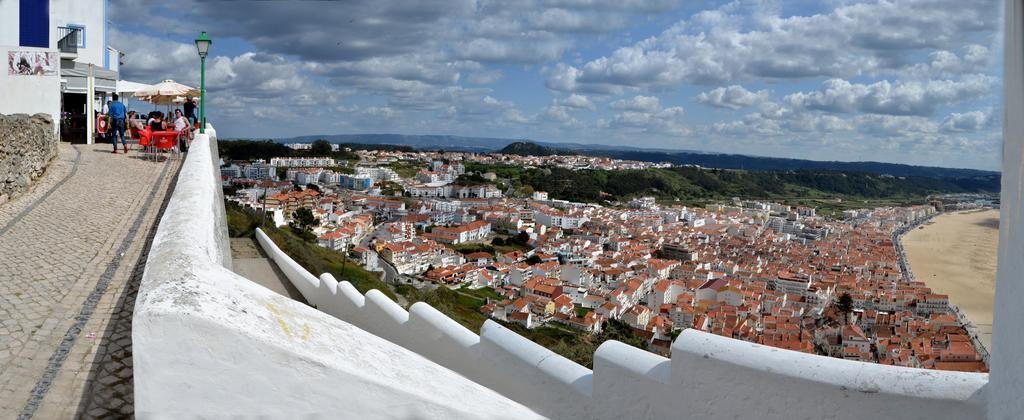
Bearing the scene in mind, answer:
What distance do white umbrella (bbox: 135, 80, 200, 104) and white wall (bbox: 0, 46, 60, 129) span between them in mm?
4094

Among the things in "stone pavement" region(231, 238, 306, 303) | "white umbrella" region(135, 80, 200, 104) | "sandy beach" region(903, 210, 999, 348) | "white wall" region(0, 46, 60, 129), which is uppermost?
"white umbrella" region(135, 80, 200, 104)

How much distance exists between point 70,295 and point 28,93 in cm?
1179

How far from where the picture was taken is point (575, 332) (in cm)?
2316

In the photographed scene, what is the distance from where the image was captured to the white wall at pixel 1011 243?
2395 millimetres

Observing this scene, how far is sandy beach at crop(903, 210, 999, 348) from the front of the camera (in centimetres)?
1906

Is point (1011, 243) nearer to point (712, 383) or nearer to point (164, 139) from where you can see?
point (712, 383)

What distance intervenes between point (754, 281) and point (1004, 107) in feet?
102

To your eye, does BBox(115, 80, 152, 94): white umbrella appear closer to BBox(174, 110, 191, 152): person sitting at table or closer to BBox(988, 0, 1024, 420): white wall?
BBox(174, 110, 191, 152): person sitting at table

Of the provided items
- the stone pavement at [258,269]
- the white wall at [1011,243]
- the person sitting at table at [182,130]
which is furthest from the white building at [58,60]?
the white wall at [1011,243]

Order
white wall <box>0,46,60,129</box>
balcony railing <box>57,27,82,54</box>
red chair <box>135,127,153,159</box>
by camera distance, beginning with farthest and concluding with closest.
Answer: balcony railing <box>57,27,82,54</box> → red chair <box>135,127,153,159</box> → white wall <box>0,46,60,129</box>

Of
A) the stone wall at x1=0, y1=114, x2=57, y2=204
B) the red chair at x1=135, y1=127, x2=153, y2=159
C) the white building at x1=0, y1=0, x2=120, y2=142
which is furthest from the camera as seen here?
the red chair at x1=135, y1=127, x2=153, y2=159

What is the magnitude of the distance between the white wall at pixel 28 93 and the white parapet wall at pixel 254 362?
13.2 m

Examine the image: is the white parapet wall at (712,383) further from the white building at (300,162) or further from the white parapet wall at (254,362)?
the white building at (300,162)

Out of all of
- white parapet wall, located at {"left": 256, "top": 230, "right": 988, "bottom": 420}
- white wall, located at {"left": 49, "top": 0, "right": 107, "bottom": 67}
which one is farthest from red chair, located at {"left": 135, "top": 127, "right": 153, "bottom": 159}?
white parapet wall, located at {"left": 256, "top": 230, "right": 988, "bottom": 420}
